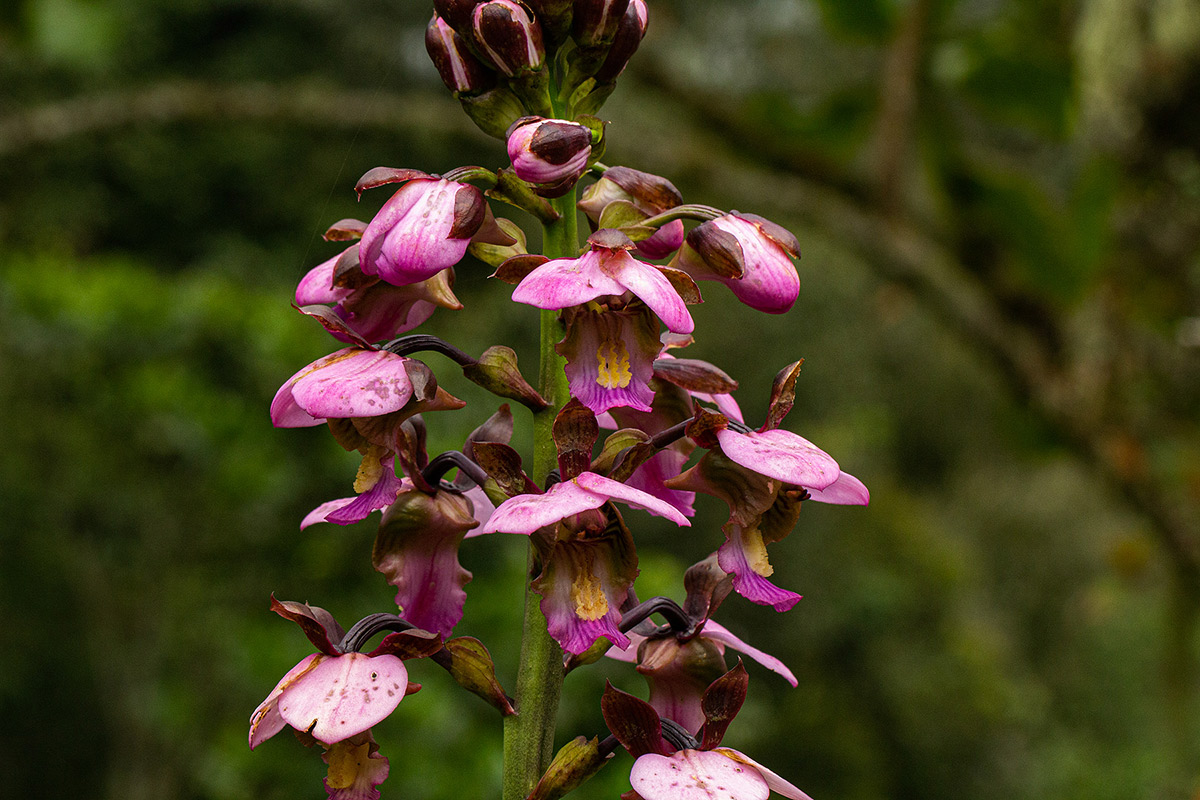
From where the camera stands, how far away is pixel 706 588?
2.61 ft

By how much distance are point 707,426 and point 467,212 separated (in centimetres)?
23

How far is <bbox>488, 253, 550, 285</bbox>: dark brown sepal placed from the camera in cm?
76

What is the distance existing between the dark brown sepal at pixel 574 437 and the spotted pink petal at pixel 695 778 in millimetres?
212

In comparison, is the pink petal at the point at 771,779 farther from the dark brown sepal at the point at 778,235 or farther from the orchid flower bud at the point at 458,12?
the orchid flower bud at the point at 458,12

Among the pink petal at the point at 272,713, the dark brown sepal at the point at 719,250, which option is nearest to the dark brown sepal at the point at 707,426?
the dark brown sepal at the point at 719,250

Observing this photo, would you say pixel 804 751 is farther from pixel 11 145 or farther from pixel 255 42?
pixel 255 42

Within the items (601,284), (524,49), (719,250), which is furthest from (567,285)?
(524,49)

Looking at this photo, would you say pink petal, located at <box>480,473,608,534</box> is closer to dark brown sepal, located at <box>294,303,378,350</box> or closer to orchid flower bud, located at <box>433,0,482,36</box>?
dark brown sepal, located at <box>294,303,378,350</box>

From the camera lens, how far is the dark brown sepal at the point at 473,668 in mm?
780

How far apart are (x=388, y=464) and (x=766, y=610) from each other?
614 centimetres

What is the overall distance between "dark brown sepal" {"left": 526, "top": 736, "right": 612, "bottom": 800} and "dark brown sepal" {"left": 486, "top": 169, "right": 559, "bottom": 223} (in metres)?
0.41

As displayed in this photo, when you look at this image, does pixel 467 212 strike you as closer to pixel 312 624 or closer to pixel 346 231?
pixel 346 231

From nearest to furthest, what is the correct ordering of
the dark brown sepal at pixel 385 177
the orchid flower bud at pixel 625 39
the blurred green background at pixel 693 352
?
the dark brown sepal at pixel 385 177
the orchid flower bud at pixel 625 39
the blurred green background at pixel 693 352

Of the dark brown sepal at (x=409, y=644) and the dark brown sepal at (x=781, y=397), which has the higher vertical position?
the dark brown sepal at (x=781, y=397)
